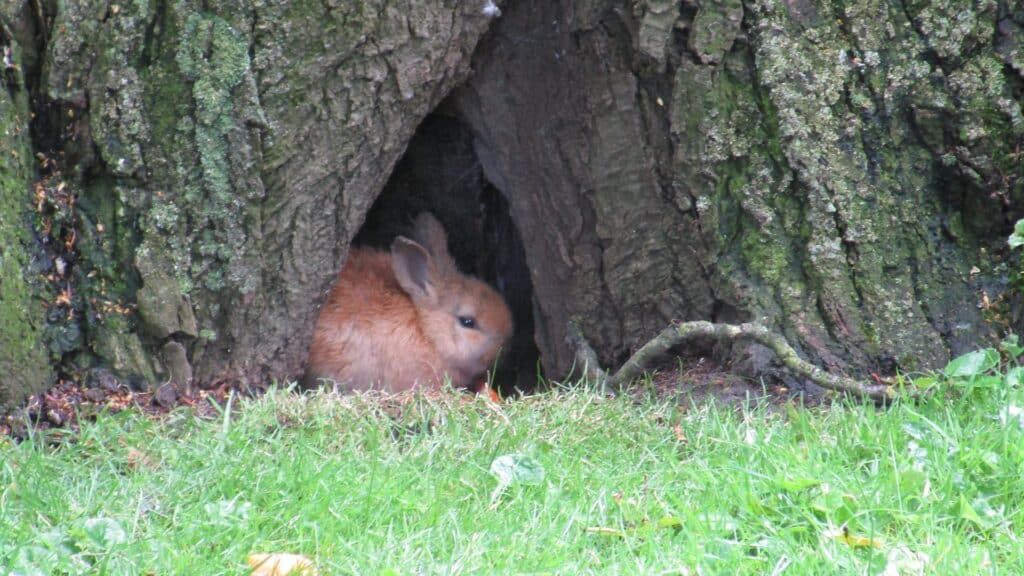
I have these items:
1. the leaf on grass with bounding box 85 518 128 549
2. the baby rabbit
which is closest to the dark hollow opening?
the baby rabbit

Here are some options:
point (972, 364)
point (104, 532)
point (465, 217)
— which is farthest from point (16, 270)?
point (972, 364)

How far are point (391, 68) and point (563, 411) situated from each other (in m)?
1.57

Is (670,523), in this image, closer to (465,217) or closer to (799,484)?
(799,484)

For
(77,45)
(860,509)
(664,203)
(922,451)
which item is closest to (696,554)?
(860,509)

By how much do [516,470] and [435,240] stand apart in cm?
293

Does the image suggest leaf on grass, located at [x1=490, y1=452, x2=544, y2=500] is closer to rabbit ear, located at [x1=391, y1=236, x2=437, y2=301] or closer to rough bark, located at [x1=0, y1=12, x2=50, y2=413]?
rough bark, located at [x1=0, y1=12, x2=50, y2=413]

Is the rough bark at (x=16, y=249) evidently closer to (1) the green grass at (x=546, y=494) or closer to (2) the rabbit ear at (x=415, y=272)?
(1) the green grass at (x=546, y=494)

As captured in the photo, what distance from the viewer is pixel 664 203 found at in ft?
14.7

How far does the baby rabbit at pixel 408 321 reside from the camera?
5.60m

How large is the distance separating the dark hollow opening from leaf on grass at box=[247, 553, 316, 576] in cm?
349

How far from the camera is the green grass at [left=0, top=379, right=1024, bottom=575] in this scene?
9.06 ft

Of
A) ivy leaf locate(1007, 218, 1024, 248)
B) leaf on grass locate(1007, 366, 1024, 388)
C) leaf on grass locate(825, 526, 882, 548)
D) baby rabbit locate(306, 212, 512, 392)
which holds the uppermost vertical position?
ivy leaf locate(1007, 218, 1024, 248)

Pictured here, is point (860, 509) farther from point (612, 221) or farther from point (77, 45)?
point (77, 45)

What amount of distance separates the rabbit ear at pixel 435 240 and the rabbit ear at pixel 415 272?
0.35ft
